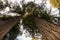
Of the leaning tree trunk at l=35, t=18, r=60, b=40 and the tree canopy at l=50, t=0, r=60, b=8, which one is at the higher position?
the tree canopy at l=50, t=0, r=60, b=8

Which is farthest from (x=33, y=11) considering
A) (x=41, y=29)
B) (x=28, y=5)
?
(x=41, y=29)

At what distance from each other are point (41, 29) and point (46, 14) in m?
0.16

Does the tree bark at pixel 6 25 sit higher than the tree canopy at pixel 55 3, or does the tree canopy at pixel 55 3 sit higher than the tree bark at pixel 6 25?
the tree canopy at pixel 55 3

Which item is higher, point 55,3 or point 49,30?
point 55,3

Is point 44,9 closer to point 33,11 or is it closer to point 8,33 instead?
point 33,11

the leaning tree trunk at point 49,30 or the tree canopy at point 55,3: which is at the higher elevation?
the tree canopy at point 55,3

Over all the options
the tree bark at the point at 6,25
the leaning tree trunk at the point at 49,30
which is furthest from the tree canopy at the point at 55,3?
the tree bark at the point at 6,25

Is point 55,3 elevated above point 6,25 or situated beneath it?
elevated above

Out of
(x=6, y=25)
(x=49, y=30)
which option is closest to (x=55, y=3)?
(x=49, y=30)

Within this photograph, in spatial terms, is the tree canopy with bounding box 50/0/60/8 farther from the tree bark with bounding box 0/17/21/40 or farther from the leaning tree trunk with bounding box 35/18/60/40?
the tree bark with bounding box 0/17/21/40

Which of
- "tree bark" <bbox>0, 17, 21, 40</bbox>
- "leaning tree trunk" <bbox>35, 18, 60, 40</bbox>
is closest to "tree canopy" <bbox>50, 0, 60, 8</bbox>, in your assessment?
"leaning tree trunk" <bbox>35, 18, 60, 40</bbox>

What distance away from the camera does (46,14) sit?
139cm

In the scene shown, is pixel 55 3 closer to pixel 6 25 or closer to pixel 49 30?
pixel 49 30

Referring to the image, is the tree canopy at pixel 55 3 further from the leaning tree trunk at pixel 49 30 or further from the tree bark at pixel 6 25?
the tree bark at pixel 6 25
